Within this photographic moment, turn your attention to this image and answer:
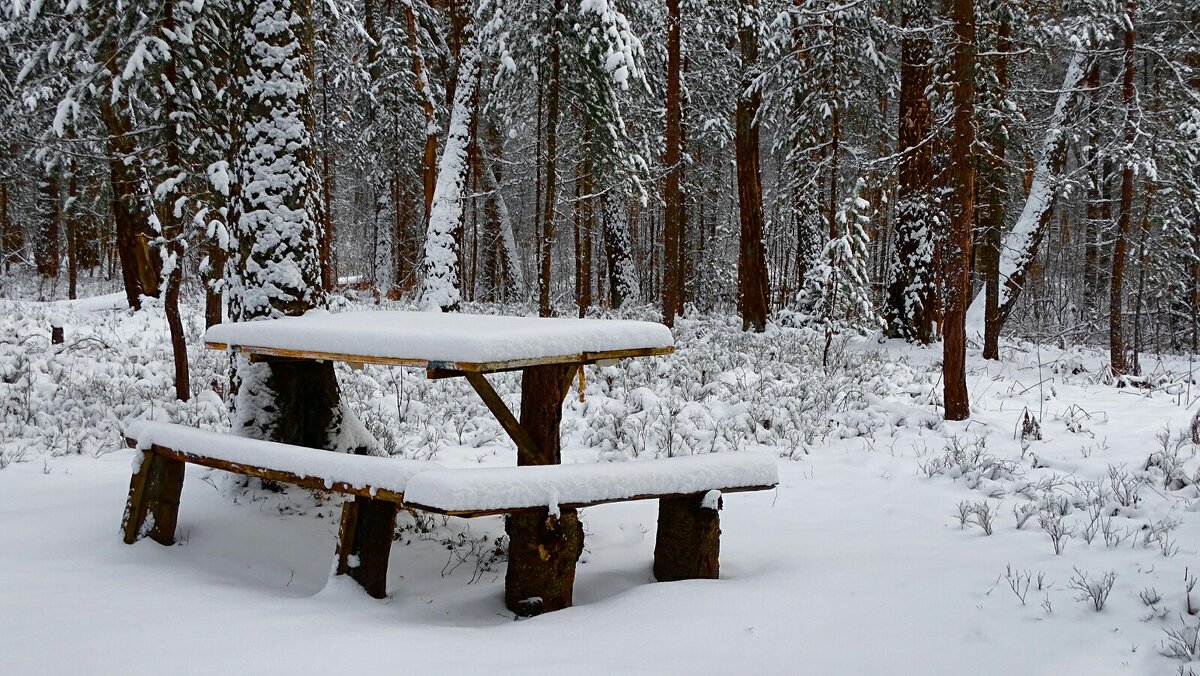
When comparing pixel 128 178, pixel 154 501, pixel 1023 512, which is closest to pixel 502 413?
pixel 154 501

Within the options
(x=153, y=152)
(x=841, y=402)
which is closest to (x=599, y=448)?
(x=841, y=402)

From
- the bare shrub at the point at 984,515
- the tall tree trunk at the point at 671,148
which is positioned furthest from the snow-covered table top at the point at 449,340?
the tall tree trunk at the point at 671,148

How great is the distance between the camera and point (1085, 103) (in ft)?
40.9

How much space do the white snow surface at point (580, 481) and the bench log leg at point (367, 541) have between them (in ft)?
1.96

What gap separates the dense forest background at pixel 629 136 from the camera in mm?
7336

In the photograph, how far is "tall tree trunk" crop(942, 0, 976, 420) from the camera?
24.5ft

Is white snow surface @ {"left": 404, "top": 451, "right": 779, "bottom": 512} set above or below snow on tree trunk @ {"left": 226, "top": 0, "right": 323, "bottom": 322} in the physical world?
below

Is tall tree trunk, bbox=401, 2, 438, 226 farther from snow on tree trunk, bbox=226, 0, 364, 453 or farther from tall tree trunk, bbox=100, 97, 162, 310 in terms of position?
snow on tree trunk, bbox=226, 0, 364, 453

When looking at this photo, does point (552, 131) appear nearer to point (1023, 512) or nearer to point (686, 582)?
point (1023, 512)

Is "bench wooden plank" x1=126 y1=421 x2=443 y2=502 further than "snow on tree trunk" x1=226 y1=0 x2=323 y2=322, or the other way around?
"snow on tree trunk" x1=226 y1=0 x2=323 y2=322

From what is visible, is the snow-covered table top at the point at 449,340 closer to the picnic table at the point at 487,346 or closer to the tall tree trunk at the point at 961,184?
the picnic table at the point at 487,346

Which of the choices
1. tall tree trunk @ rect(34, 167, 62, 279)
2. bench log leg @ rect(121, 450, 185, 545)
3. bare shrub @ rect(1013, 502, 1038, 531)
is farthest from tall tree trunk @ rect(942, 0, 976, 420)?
tall tree trunk @ rect(34, 167, 62, 279)

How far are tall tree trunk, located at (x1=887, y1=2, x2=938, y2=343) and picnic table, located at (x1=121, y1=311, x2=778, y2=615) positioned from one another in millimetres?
10327

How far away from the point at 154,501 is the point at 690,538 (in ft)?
11.2
